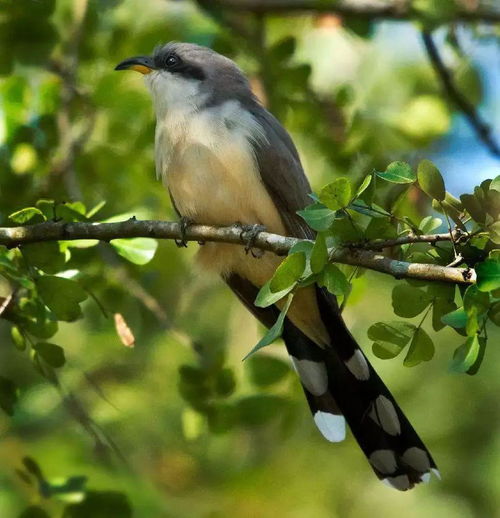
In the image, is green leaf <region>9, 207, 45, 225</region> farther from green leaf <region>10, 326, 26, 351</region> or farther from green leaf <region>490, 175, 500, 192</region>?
green leaf <region>490, 175, 500, 192</region>

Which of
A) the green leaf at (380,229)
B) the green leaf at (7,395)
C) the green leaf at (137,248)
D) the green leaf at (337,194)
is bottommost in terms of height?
the green leaf at (7,395)

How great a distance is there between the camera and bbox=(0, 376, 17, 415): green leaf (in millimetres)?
3748

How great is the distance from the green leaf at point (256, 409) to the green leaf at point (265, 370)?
0.12 meters

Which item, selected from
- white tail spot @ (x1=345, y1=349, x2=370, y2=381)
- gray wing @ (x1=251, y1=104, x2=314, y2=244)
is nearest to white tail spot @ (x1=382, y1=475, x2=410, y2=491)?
white tail spot @ (x1=345, y1=349, x2=370, y2=381)

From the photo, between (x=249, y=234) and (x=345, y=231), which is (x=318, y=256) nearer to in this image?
(x=345, y=231)

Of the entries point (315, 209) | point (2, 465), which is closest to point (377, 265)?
point (315, 209)

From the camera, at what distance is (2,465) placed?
18.4 feet

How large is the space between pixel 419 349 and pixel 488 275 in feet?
1.64

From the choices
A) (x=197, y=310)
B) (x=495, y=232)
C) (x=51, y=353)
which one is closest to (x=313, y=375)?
(x=51, y=353)

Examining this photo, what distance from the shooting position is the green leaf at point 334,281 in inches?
122

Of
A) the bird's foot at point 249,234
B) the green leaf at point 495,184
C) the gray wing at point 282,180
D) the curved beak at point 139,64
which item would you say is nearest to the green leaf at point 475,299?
the green leaf at point 495,184

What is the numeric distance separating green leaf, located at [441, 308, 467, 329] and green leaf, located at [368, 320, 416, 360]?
1.02ft

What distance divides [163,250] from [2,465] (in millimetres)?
1569

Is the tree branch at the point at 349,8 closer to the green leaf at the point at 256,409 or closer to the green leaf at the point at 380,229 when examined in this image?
the green leaf at the point at 256,409
